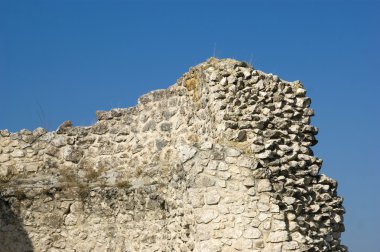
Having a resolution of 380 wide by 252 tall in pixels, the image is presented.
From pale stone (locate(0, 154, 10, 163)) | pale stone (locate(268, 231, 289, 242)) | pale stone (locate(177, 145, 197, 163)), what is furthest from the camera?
pale stone (locate(0, 154, 10, 163))

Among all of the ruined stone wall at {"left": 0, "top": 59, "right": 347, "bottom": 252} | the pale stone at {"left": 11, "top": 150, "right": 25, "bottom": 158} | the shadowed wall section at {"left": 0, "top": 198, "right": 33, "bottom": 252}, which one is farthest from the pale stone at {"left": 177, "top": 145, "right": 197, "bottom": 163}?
the pale stone at {"left": 11, "top": 150, "right": 25, "bottom": 158}

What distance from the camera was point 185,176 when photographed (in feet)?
33.9

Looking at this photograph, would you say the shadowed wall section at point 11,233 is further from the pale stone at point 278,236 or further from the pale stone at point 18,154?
the pale stone at point 278,236

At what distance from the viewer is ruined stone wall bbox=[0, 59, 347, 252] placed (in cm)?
982

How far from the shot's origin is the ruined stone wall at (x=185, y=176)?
9.82m

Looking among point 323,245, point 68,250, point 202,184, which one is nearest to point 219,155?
point 202,184

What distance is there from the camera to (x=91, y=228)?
12406 millimetres

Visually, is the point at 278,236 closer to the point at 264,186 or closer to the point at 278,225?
the point at 278,225

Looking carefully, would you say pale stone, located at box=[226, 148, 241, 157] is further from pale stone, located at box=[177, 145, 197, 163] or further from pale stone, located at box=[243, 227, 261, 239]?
pale stone, located at box=[243, 227, 261, 239]

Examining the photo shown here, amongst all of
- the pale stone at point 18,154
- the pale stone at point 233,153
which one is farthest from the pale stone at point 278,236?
the pale stone at point 18,154

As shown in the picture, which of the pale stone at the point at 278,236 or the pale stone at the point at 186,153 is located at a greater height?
the pale stone at the point at 186,153

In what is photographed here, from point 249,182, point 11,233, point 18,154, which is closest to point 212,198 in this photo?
point 249,182

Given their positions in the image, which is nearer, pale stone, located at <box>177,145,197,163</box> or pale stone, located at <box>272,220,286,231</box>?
pale stone, located at <box>272,220,286,231</box>

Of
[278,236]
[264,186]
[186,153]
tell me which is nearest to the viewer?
[278,236]
